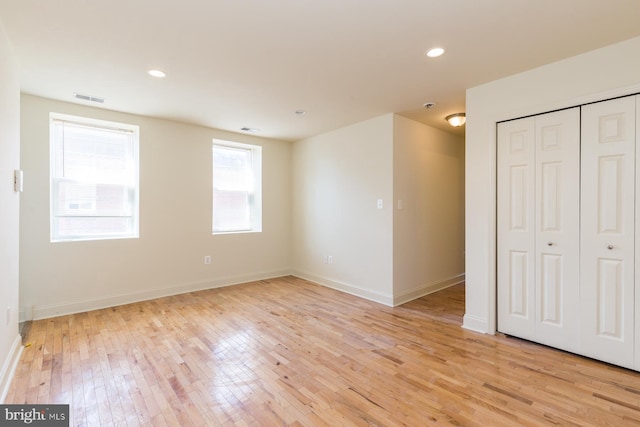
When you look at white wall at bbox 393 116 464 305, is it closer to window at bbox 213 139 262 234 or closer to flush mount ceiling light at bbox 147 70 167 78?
window at bbox 213 139 262 234

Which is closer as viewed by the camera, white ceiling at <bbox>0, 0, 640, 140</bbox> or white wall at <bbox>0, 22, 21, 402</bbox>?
white ceiling at <bbox>0, 0, 640, 140</bbox>

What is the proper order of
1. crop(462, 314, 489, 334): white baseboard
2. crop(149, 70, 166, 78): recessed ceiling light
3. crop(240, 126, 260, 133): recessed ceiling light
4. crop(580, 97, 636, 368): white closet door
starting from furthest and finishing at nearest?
crop(240, 126, 260, 133): recessed ceiling light, crop(462, 314, 489, 334): white baseboard, crop(149, 70, 166, 78): recessed ceiling light, crop(580, 97, 636, 368): white closet door

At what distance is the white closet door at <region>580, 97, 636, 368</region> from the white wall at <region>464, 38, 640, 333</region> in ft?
0.74

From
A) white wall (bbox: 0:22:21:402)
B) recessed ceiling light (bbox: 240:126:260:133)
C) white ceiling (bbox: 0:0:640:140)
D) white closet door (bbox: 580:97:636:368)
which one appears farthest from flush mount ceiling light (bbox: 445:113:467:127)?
white wall (bbox: 0:22:21:402)

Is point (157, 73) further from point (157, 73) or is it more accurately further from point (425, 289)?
point (425, 289)

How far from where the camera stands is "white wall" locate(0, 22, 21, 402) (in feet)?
6.88

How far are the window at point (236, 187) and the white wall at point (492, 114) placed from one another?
3.49m

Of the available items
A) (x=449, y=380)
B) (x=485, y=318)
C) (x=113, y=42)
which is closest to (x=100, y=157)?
(x=113, y=42)

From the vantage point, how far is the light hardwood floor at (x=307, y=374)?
183 centimetres

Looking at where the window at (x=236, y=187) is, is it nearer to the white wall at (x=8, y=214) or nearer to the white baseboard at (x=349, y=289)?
the white baseboard at (x=349, y=289)

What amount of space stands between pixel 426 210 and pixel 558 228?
1.90m

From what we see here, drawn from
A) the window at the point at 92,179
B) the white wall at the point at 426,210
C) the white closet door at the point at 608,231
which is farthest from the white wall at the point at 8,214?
the white closet door at the point at 608,231

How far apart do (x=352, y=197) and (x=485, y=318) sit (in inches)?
90.4

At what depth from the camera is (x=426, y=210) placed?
4461mm
